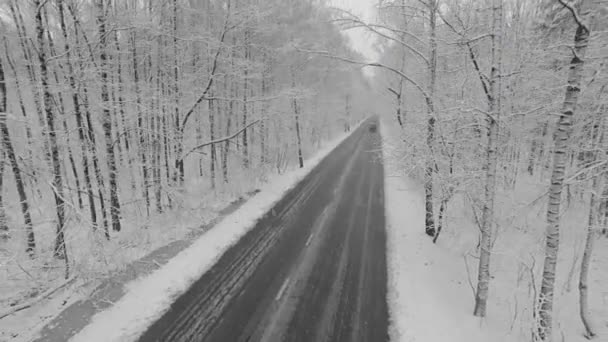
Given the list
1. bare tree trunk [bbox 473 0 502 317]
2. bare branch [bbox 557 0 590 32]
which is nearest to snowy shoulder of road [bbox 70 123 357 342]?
bare tree trunk [bbox 473 0 502 317]

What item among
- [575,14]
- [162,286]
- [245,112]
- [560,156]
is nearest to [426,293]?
[560,156]

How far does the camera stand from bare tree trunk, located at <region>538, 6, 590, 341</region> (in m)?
4.74

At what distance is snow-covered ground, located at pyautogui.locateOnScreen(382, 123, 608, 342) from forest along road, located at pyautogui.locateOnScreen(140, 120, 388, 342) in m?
0.68

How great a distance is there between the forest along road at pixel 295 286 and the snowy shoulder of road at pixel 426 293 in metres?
0.41

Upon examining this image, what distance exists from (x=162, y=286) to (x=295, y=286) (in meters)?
3.86

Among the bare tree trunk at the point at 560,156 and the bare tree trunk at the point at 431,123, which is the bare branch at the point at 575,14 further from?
the bare tree trunk at the point at 431,123

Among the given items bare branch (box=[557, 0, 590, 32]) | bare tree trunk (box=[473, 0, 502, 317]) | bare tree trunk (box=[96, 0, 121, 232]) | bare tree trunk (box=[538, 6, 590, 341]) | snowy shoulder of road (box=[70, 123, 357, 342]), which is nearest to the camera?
bare branch (box=[557, 0, 590, 32])

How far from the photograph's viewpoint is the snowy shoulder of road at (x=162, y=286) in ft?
22.0

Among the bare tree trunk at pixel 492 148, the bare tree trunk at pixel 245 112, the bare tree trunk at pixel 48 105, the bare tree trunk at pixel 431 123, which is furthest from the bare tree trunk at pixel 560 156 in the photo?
the bare tree trunk at pixel 245 112

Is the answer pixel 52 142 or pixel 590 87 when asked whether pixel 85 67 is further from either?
pixel 590 87

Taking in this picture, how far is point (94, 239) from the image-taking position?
6.68 metres

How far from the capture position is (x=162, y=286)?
8.39 m

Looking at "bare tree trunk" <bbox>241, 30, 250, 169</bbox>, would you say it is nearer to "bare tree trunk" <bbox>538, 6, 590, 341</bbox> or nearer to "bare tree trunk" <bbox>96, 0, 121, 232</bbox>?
"bare tree trunk" <bbox>96, 0, 121, 232</bbox>

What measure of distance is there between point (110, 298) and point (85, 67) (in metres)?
7.25
